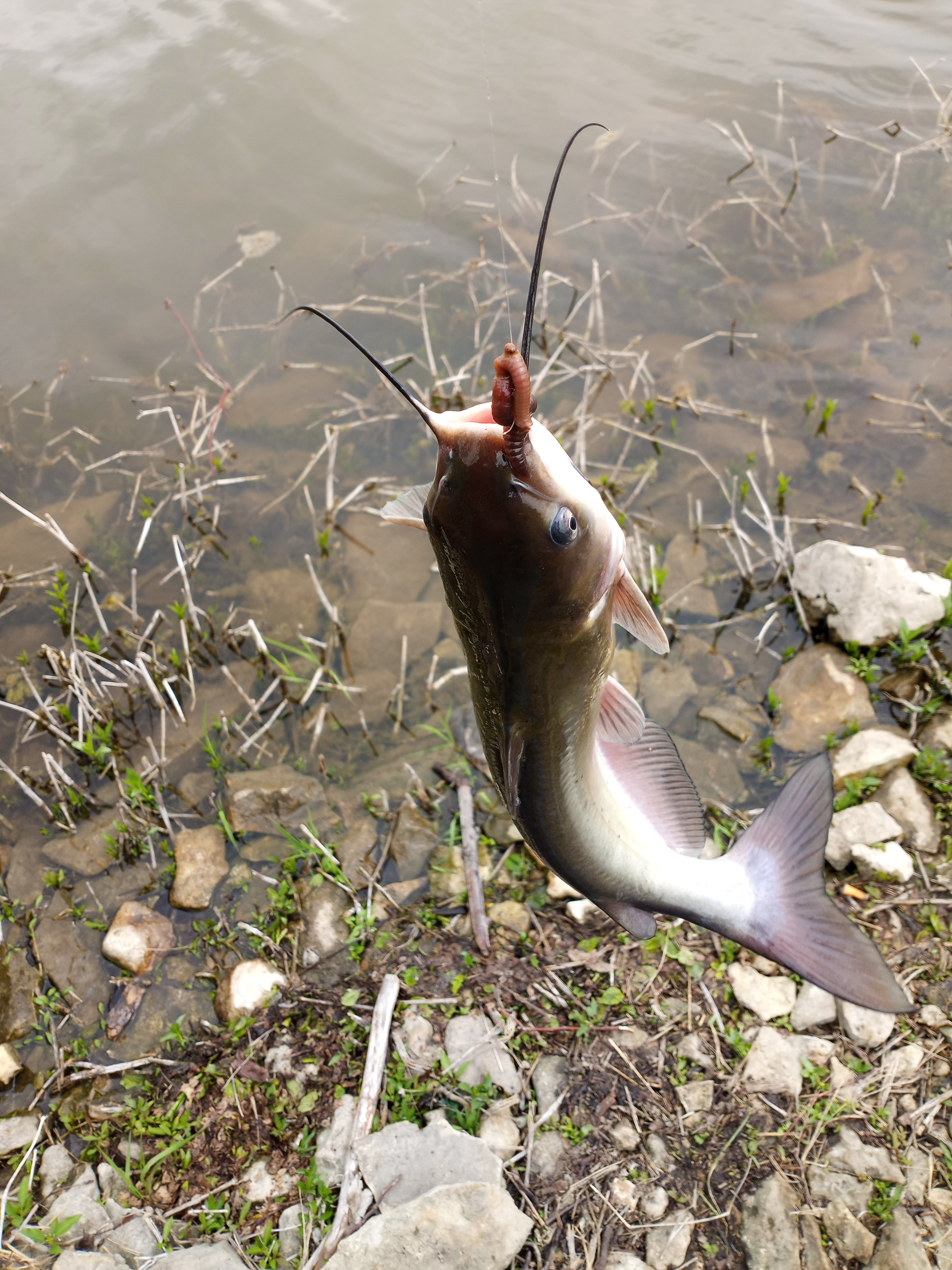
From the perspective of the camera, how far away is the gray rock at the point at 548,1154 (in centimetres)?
277

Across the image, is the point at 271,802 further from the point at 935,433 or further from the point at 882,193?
the point at 882,193

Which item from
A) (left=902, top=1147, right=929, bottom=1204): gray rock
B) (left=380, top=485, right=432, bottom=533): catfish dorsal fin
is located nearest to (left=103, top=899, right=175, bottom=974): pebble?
(left=380, top=485, right=432, bottom=533): catfish dorsal fin

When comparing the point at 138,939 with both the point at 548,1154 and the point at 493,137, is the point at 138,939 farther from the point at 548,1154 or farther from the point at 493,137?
the point at 493,137

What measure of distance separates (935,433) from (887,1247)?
4332mm

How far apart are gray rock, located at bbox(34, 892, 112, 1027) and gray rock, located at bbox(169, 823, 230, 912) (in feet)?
1.25

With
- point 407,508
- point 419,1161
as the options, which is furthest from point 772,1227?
point 407,508

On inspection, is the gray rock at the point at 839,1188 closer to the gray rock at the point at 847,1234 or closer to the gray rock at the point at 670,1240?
the gray rock at the point at 847,1234

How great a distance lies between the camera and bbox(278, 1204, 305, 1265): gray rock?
268cm

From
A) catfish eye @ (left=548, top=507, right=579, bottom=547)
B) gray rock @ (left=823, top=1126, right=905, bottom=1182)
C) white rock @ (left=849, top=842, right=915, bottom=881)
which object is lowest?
gray rock @ (left=823, top=1126, right=905, bottom=1182)

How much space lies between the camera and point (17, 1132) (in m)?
3.09

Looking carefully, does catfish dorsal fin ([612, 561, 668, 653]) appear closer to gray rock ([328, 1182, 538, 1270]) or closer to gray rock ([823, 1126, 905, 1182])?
gray rock ([328, 1182, 538, 1270])

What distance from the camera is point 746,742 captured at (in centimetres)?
400

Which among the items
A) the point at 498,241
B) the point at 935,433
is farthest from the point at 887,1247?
the point at 498,241

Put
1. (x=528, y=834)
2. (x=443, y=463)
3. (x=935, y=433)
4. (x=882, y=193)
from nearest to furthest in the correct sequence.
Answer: (x=443, y=463) → (x=528, y=834) → (x=935, y=433) → (x=882, y=193)
